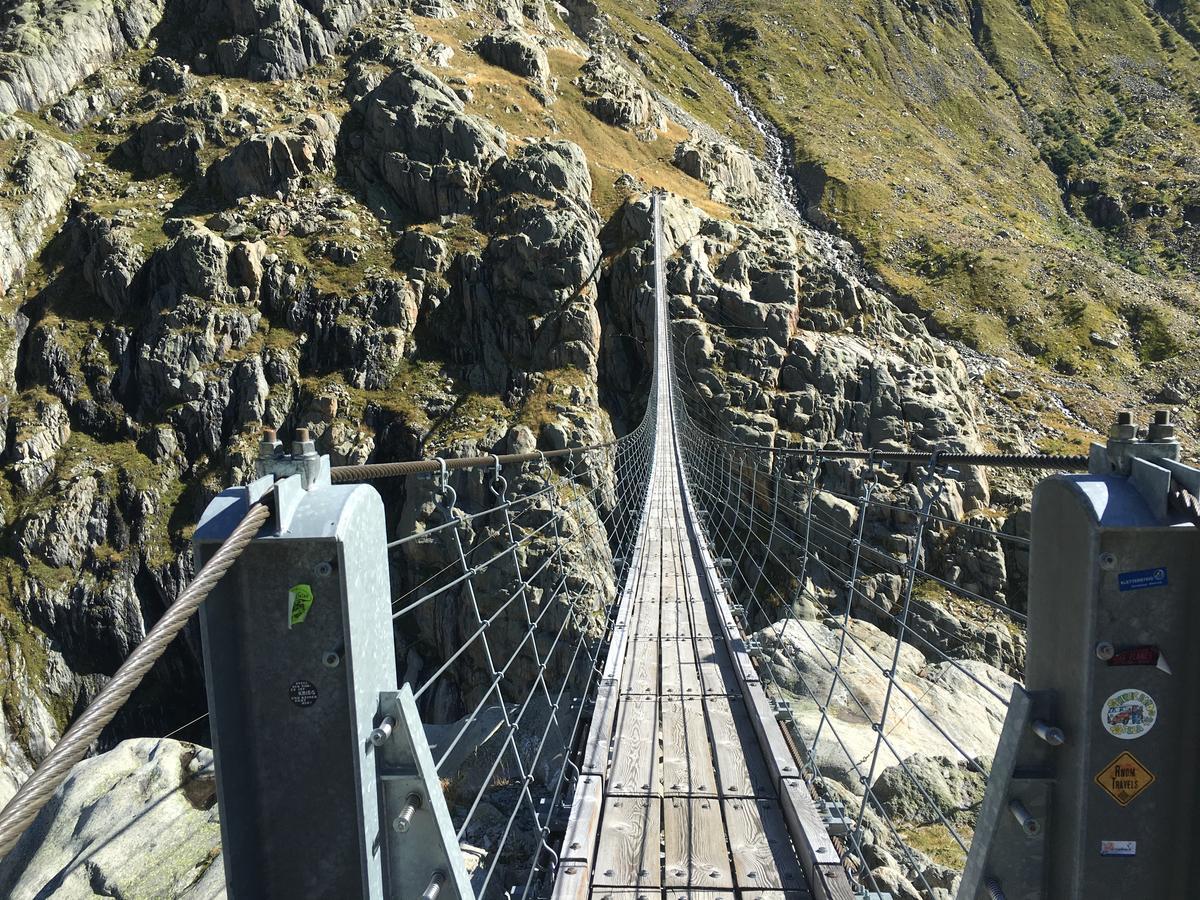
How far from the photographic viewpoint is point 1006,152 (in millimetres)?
56906

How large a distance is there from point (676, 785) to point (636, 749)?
0.31 m

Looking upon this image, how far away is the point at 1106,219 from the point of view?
168 feet

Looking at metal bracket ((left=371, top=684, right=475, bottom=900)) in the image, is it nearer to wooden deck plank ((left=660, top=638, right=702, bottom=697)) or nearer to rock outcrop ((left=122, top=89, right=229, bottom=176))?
wooden deck plank ((left=660, top=638, right=702, bottom=697))

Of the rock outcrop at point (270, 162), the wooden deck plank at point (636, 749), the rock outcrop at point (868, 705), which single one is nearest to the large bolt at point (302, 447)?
the wooden deck plank at point (636, 749)

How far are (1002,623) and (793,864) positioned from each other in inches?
775

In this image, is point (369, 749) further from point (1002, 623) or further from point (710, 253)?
point (710, 253)

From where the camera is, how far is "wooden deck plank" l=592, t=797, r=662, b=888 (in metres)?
2.26

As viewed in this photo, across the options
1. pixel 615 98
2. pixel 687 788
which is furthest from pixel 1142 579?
pixel 615 98

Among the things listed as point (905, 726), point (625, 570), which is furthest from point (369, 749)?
point (905, 726)

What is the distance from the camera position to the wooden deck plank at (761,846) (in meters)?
2.22

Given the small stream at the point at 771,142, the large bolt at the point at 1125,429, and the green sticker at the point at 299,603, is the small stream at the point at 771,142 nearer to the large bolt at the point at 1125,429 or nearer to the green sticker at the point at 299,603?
the large bolt at the point at 1125,429

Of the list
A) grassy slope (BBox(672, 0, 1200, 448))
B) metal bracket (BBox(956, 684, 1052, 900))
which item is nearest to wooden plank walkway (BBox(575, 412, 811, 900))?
metal bracket (BBox(956, 684, 1052, 900))

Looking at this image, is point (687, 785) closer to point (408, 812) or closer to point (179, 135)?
point (408, 812)

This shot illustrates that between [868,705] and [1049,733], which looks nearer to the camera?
[1049,733]
